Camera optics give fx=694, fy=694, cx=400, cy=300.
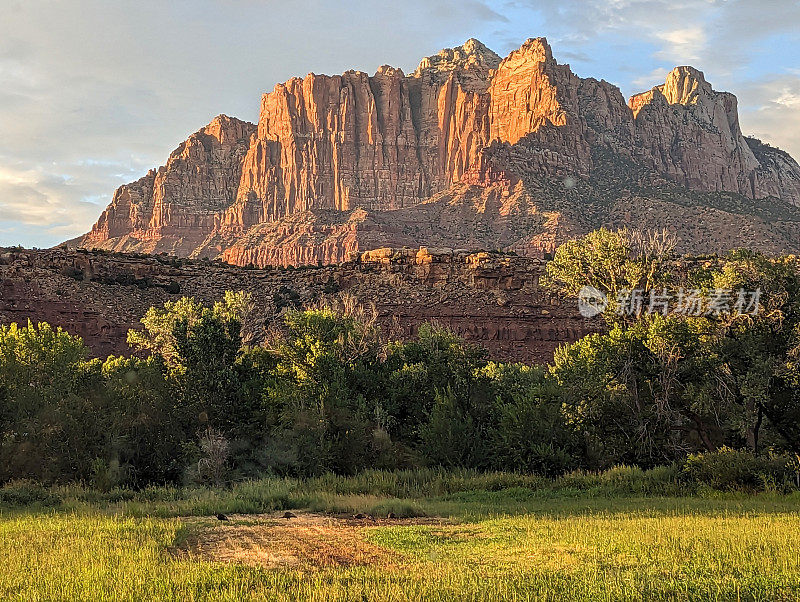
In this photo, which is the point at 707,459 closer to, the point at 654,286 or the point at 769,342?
the point at 769,342

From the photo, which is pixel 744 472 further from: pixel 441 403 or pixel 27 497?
pixel 27 497

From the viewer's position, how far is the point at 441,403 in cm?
2489

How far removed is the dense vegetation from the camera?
63.3ft

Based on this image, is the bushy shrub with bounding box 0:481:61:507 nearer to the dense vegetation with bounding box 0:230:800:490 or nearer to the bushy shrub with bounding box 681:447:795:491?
the dense vegetation with bounding box 0:230:800:490

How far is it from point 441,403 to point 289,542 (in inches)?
531

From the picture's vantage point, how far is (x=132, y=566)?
9.59 m

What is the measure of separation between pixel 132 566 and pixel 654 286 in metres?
16.7

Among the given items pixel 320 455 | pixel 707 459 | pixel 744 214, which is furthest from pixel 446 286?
pixel 744 214

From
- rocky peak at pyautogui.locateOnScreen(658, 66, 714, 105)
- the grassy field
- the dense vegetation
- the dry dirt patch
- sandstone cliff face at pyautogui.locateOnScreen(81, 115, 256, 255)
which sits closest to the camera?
the grassy field

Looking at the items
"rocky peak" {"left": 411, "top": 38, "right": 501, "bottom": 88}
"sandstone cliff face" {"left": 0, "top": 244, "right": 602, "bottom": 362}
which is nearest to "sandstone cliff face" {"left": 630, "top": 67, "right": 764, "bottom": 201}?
"rocky peak" {"left": 411, "top": 38, "right": 501, "bottom": 88}

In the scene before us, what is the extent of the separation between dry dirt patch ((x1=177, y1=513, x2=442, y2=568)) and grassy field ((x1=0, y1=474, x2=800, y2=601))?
0.12ft

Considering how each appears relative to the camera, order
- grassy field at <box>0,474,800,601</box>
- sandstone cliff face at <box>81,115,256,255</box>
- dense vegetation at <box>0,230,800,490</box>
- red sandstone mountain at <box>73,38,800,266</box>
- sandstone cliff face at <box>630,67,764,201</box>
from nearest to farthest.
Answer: grassy field at <box>0,474,800,601</box> → dense vegetation at <box>0,230,800,490</box> → red sandstone mountain at <box>73,38,800,266</box> → sandstone cliff face at <box>630,67,764,201</box> → sandstone cliff face at <box>81,115,256,255</box>

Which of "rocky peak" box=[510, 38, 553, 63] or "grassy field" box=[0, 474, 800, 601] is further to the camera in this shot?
"rocky peak" box=[510, 38, 553, 63]

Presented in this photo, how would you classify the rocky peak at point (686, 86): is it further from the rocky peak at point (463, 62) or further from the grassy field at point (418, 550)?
the grassy field at point (418, 550)
